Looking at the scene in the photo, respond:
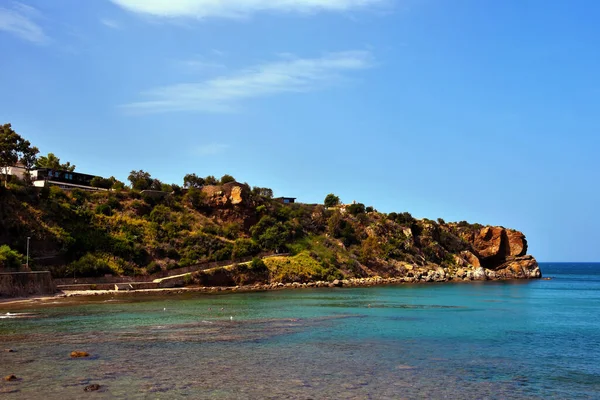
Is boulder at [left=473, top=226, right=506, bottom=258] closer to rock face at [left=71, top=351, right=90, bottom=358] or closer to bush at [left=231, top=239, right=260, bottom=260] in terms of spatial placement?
bush at [left=231, top=239, right=260, bottom=260]

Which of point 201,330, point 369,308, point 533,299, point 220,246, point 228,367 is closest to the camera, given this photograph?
point 228,367

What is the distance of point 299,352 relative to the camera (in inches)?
1132

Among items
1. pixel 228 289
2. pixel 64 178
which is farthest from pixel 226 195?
pixel 64 178

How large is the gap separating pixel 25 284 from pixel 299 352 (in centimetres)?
4099

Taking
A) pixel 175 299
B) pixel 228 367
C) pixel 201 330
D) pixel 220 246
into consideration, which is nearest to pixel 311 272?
pixel 220 246

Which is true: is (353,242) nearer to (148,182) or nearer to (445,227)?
(445,227)

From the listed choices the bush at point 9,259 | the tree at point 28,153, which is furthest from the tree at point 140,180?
the bush at point 9,259

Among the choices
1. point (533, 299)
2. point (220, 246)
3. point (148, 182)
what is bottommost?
point (533, 299)

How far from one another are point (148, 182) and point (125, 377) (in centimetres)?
8404

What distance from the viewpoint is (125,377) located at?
22219mm

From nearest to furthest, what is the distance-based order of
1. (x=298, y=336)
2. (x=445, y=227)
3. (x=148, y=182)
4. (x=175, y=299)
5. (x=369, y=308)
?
(x=298, y=336)
(x=369, y=308)
(x=175, y=299)
(x=148, y=182)
(x=445, y=227)

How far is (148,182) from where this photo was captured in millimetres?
102562

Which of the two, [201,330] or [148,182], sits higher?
[148,182]

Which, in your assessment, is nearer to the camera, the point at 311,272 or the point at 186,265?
the point at 186,265
